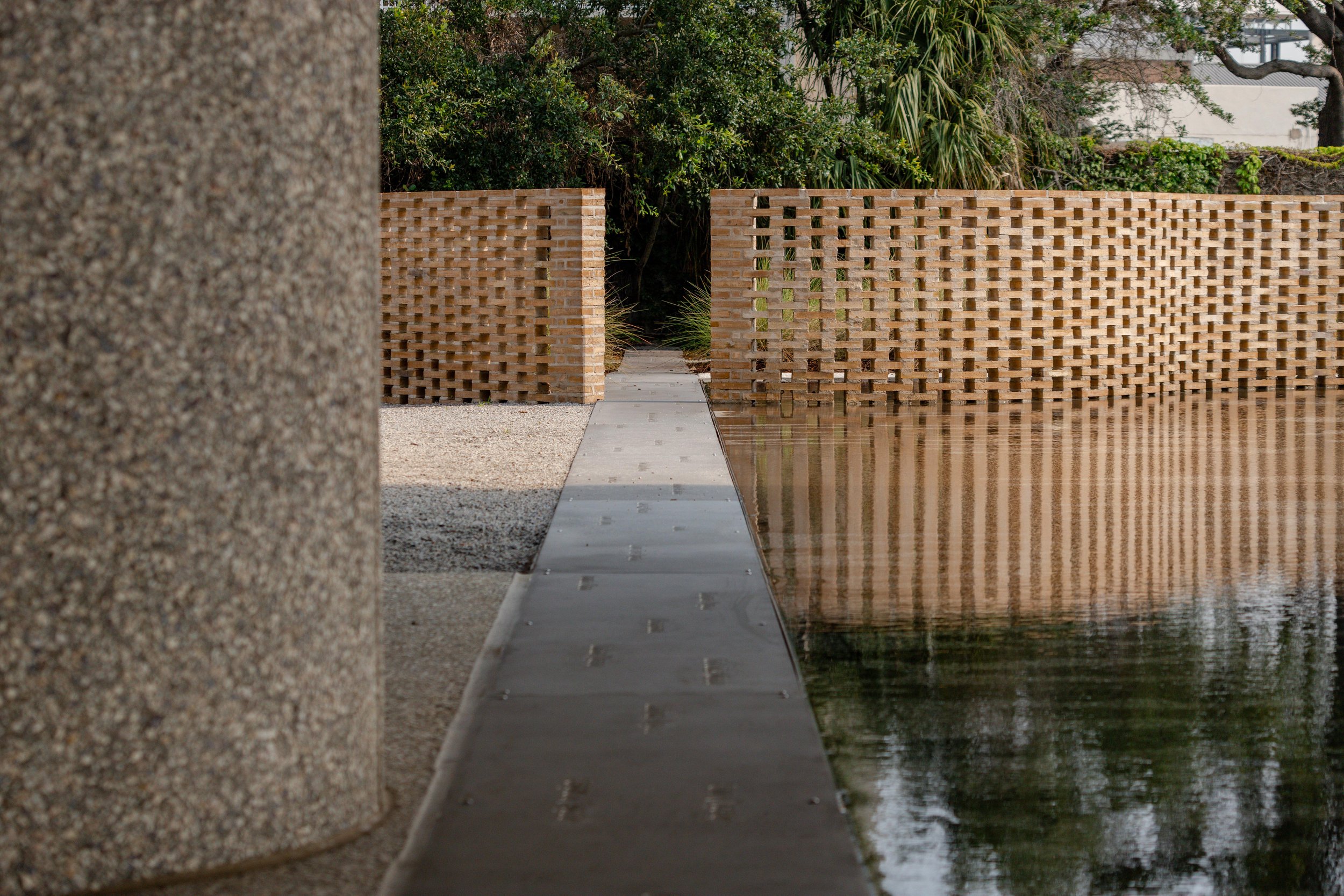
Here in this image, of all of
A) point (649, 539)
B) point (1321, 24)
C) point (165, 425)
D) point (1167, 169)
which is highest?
point (1321, 24)

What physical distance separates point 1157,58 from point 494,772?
25.1m

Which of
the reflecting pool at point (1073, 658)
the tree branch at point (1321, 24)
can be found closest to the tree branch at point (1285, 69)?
the tree branch at point (1321, 24)

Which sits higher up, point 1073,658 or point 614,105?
point 614,105

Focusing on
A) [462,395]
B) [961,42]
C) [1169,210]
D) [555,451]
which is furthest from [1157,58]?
[555,451]

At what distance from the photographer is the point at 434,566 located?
5445mm

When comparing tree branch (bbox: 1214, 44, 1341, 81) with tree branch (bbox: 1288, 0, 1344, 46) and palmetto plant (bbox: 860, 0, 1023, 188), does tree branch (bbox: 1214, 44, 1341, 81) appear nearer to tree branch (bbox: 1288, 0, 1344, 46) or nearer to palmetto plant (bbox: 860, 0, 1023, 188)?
tree branch (bbox: 1288, 0, 1344, 46)

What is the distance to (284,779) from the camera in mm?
2635

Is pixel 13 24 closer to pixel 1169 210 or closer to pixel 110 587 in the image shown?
pixel 110 587

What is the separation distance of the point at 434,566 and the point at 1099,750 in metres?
2.91

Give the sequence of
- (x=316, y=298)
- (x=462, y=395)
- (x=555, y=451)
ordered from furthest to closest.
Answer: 1. (x=462, y=395)
2. (x=555, y=451)
3. (x=316, y=298)

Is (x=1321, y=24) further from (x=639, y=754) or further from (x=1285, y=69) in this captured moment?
(x=639, y=754)

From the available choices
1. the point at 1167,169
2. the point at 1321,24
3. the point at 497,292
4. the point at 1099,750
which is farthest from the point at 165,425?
the point at 1321,24

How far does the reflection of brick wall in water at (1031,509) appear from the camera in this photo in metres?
5.13

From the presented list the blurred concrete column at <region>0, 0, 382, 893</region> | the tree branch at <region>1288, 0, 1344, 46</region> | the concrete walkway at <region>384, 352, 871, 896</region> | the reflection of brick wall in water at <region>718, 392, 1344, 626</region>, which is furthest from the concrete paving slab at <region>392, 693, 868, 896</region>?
the tree branch at <region>1288, 0, 1344, 46</region>
